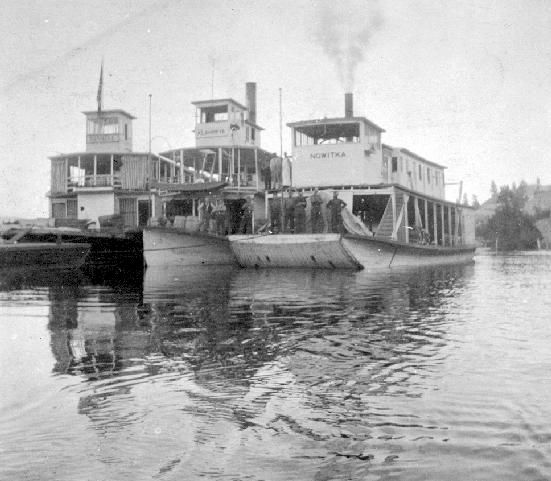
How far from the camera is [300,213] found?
22719mm

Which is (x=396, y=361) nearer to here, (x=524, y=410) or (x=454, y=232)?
(x=524, y=410)

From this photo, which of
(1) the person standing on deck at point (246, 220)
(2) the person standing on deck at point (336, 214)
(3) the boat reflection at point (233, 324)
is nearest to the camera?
(3) the boat reflection at point (233, 324)

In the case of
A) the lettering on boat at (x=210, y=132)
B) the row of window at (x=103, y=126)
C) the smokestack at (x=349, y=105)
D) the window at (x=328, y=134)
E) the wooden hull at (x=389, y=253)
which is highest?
the row of window at (x=103, y=126)

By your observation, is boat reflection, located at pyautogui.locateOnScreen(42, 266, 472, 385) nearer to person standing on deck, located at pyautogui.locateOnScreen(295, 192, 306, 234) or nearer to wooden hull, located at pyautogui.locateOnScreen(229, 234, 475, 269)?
wooden hull, located at pyautogui.locateOnScreen(229, 234, 475, 269)

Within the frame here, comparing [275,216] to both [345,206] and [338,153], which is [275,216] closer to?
[345,206]

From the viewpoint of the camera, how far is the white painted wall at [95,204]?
34.0 m

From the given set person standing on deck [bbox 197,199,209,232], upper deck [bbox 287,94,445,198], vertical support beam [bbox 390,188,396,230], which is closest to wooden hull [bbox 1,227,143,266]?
person standing on deck [bbox 197,199,209,232]

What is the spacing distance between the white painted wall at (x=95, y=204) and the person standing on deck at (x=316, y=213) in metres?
15.0

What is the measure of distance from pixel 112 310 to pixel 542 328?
642 centimetres

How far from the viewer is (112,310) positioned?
1031 centimetres

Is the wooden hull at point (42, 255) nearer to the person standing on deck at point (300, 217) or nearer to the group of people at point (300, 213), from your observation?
the group of people at point (300, 213)

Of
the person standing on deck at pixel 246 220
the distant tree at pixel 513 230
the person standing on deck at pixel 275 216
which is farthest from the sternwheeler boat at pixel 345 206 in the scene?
the distant tree at pixel 513 230

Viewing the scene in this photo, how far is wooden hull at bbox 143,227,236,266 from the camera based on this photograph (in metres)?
24.9

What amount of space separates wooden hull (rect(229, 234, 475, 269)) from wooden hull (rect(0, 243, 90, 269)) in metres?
6.15
